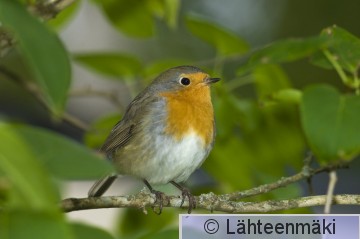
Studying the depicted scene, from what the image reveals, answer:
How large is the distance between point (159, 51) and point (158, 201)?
3421 mm

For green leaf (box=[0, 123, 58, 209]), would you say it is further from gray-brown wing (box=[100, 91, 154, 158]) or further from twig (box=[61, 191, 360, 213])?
gray-brown wing (box=[100, 91, 154, 158])

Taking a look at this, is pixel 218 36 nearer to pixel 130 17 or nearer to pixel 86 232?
pixel 130 17

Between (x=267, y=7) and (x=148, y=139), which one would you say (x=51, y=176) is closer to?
(x=148, y=139)

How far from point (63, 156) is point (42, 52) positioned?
102 millimetres

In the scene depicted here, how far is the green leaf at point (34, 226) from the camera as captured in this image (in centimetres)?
53

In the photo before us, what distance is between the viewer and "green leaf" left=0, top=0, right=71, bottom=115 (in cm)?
58

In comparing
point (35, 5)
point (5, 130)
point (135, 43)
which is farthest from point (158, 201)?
point (135, 43)

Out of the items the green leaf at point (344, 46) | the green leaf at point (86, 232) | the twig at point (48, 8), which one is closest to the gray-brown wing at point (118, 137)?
the twig at point (48, 8)

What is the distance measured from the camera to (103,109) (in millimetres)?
4699

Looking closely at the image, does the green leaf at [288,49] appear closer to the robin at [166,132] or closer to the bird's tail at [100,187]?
the robin at [166,132]

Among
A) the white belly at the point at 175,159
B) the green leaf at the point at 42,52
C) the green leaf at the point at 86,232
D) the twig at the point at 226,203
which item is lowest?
the green leaf at the point at 86,232

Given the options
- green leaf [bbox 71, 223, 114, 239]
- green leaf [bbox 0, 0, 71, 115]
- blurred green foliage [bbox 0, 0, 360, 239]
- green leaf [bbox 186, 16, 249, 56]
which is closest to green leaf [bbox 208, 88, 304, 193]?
blurred green foliage [bbox 0, 0, 360, 239]

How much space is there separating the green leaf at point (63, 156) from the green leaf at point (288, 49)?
2.75ft

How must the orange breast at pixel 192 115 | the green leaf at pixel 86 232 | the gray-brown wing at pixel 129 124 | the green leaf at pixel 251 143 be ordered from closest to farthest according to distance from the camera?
the green leaf at pixel 86 232 < the green leaf at pixel 251 143 < the orange breast at pixel 192 115 < the gray-brown wing at pixel 129 124
